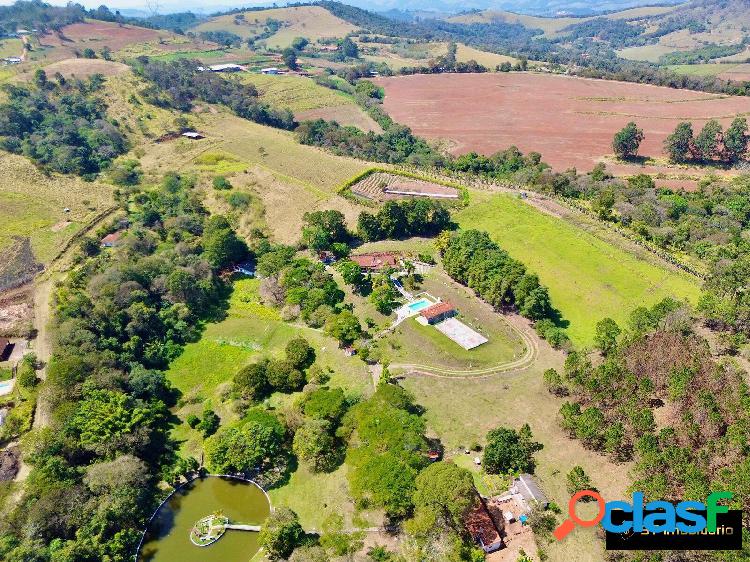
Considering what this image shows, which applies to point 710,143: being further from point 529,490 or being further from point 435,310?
point 529,490

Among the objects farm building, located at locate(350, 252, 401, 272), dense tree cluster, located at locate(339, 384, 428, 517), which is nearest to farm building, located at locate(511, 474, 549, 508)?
dense tree cluster, located at locate(339, 384, 428, 517)

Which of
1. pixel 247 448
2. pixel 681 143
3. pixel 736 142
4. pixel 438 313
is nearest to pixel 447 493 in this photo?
pixel 247 448

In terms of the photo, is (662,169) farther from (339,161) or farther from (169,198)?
(169,198)

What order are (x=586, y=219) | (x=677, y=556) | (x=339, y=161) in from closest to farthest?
(x=677, y=556), (x=586, y=219), (x=339, y=161)

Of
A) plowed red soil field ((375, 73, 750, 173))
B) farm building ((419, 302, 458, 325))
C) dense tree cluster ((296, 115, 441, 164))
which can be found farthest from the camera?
plowed red soil field ((375, 73, 750, 173))

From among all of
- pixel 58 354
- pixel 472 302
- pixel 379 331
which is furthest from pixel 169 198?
pixel 472 302

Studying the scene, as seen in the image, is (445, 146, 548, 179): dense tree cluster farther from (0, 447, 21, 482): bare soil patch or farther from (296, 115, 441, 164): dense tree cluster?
(0, 447, 21, 482): bare soil patch

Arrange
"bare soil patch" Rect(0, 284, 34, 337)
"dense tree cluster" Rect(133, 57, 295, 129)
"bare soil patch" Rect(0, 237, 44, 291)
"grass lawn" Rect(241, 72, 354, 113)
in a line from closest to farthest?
"bare soil patch" Rect(0, 284, 34, 337)
"bare soil patch" Rect(0, 237, 44, 291)
"dense tree cluster" Rect(133, 57, 295, 129)
"grass lawn" Rect(241, 72, 354, 113)
